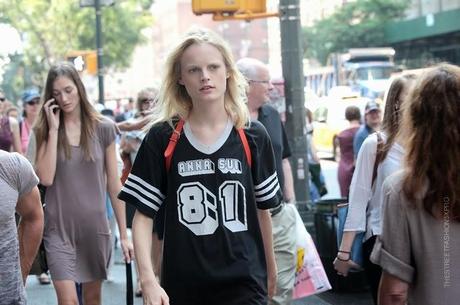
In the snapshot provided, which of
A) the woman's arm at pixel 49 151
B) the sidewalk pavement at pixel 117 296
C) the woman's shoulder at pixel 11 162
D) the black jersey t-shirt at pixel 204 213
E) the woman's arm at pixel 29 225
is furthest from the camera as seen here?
the sidewalk pavement at pixel 117 296

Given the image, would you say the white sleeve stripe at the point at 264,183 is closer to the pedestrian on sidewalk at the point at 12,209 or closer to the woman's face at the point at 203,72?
the woman's face at the point at 203,72

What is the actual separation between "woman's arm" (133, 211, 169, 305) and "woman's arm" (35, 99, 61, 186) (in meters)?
1.98

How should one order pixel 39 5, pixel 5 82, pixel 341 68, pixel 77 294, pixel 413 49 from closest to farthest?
pixel 77 294, pixel 341 68, pixel 39 5, pixel 5 82, pixel 413 49

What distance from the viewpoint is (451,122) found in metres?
3.19

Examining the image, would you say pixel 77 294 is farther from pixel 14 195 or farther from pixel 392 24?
pixel 392 24

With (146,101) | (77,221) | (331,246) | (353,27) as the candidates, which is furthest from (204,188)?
(353,27)

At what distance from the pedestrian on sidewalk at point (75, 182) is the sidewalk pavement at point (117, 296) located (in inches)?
110

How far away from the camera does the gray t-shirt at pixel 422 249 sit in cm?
317

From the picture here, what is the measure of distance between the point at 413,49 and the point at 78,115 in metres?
56.6

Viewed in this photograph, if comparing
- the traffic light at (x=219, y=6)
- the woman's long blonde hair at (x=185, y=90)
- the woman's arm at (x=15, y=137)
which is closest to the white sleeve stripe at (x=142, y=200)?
the woman's long blonde hair at (x=185, y=90)

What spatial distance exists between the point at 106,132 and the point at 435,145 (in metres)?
3.14

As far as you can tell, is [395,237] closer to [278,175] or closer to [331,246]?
[278,175]

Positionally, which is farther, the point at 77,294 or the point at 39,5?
the point at 39,5

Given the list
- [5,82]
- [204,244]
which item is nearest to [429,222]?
[204,244]
